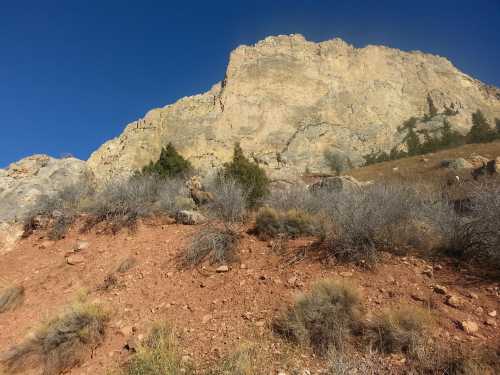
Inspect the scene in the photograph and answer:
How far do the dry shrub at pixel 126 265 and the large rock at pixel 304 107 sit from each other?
46748 millimetres

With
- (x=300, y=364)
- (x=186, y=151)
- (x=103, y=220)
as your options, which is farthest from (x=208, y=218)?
(x=186, y=151)

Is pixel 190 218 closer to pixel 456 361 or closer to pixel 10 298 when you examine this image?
pixel 10 298

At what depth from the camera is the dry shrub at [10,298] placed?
5008mm

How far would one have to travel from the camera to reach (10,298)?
16.6 ft

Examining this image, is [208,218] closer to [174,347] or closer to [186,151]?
[174,347]

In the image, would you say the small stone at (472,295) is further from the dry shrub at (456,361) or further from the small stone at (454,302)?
the dry shrub at (456,361)

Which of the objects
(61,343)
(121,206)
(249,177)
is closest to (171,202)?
(121,206)

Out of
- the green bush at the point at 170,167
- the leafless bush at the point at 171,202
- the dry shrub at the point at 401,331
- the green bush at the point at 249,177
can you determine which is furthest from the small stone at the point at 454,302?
the green bush at the point at 170,167

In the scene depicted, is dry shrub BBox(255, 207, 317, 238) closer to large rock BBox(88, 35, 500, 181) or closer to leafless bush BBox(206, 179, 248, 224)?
leafless bush BBox(206, 179, 248, 224)

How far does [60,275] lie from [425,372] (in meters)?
5.88

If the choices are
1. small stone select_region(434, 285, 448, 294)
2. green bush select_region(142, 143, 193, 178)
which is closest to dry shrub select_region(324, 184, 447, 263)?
small stone select_region(434, 285, 448, 294)

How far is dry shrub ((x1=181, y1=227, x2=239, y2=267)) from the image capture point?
5.00m

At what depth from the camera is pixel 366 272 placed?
4.03 metres

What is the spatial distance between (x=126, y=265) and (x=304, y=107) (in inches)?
2551
